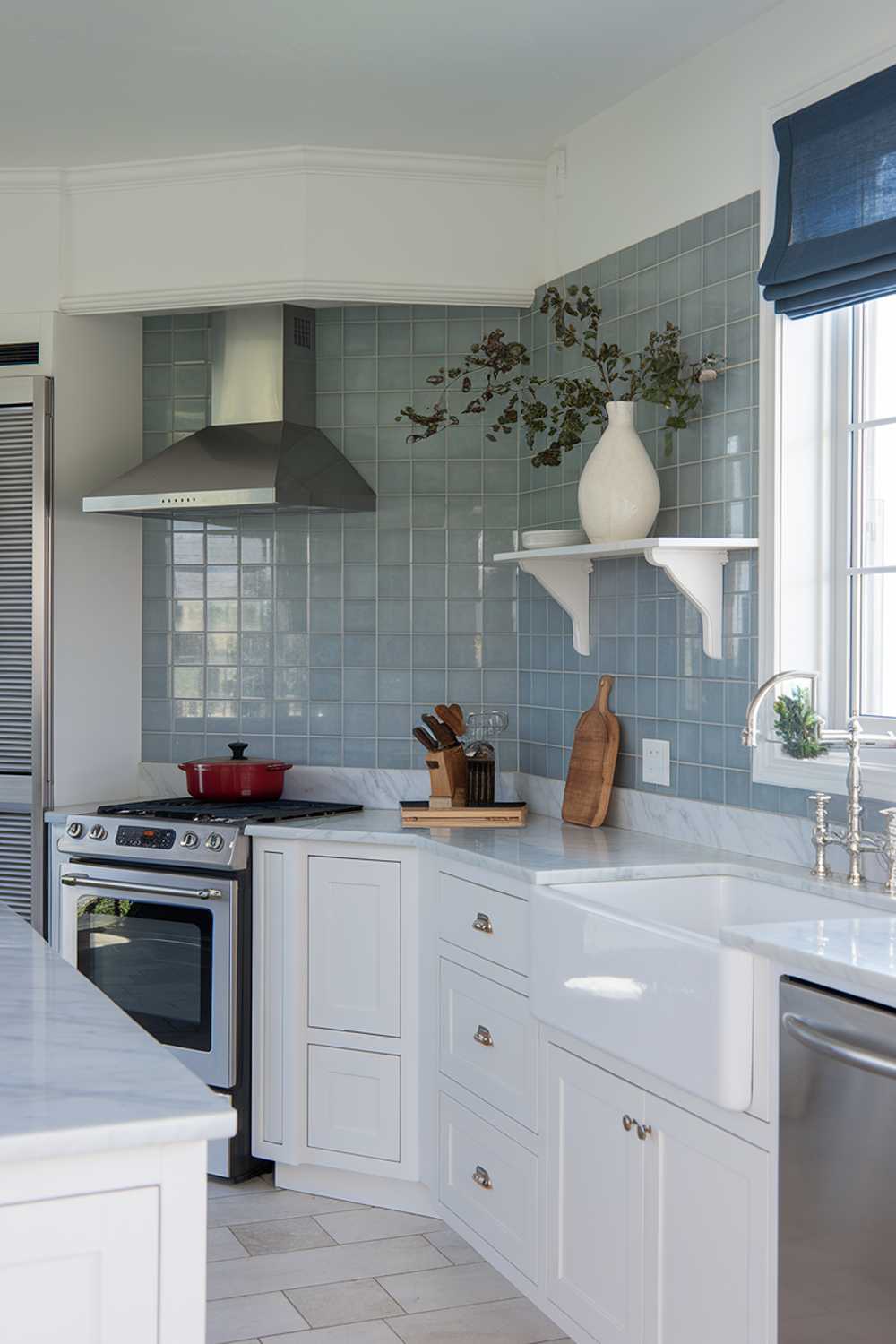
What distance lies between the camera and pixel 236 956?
357 cm

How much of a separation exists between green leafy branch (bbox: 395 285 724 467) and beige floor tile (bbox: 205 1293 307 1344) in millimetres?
2078

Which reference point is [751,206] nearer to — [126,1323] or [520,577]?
[520,577]

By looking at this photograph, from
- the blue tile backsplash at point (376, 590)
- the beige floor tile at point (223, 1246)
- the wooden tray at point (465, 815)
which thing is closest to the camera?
the beige floor tile at point (223, 1246)

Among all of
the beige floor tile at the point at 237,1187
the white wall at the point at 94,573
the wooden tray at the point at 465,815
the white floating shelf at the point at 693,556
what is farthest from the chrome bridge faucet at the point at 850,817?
the white wall at the point at 94,573

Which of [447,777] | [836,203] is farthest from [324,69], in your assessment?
[447,777]

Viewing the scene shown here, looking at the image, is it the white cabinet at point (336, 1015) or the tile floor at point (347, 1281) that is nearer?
the tile floor at point (347, 1281)

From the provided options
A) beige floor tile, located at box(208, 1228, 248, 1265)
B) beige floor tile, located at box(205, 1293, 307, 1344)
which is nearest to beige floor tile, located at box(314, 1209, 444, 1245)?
beige floor tile, located at box(208, 1228, 248, 1265)

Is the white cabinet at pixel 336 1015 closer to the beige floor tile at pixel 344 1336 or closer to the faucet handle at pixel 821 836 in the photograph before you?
the beige floor tile at pixel 344 1336

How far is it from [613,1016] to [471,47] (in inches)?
87.2

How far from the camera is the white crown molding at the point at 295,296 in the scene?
3934 mm

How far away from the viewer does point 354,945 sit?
3.47 m

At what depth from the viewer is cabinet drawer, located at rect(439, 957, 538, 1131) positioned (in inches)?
113

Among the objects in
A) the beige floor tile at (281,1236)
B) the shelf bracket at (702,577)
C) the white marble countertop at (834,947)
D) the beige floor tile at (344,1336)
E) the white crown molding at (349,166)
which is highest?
the white crown molding at (349,166)

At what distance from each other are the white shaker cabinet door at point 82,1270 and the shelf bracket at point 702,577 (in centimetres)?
196
